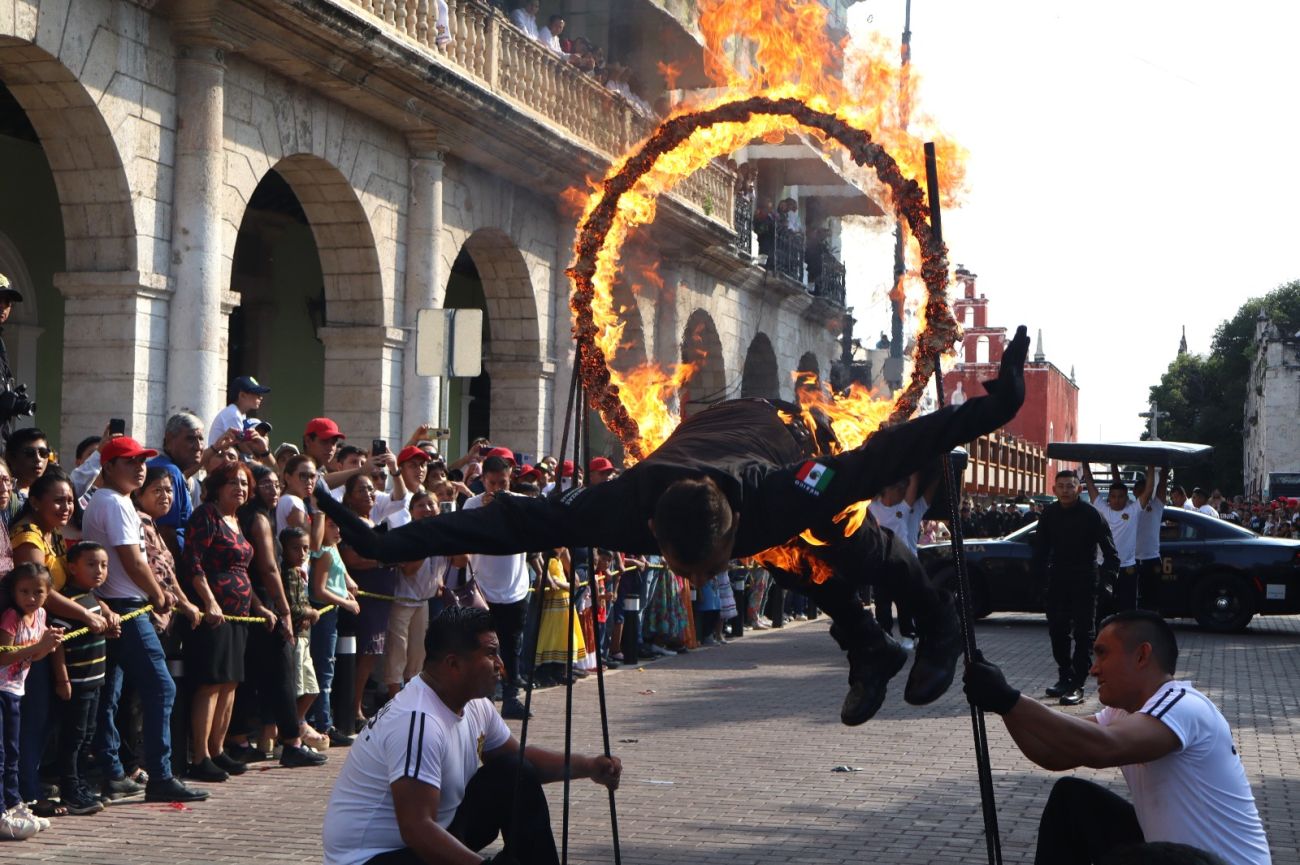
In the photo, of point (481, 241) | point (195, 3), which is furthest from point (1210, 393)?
point (195, 3)

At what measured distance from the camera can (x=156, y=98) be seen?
13.5 m

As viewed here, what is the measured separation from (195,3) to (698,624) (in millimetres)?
8726

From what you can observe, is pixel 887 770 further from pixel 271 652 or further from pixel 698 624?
pixel 698 624

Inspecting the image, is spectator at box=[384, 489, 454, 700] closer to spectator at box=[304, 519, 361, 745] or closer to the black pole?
spectator at box=[304, 519, 361, 745]

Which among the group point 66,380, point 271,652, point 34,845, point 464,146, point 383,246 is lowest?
point 34,845

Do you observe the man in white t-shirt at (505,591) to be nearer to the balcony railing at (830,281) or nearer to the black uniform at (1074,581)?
the black uniform at (1074,581)

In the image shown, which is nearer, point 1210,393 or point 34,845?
point 34,845

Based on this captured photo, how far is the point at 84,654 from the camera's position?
859 cm

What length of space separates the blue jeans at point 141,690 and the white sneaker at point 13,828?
966 mm

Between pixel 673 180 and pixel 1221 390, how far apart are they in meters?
91.4

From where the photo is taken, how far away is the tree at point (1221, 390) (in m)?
88.1

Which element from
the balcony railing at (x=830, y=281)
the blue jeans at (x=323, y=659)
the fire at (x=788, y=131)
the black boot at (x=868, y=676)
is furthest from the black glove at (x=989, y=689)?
the balcony railing at (x=830, y=281)

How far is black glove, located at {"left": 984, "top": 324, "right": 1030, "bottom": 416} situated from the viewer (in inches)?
211

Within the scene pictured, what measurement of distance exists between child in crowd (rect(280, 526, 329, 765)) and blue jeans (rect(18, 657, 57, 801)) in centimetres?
209
